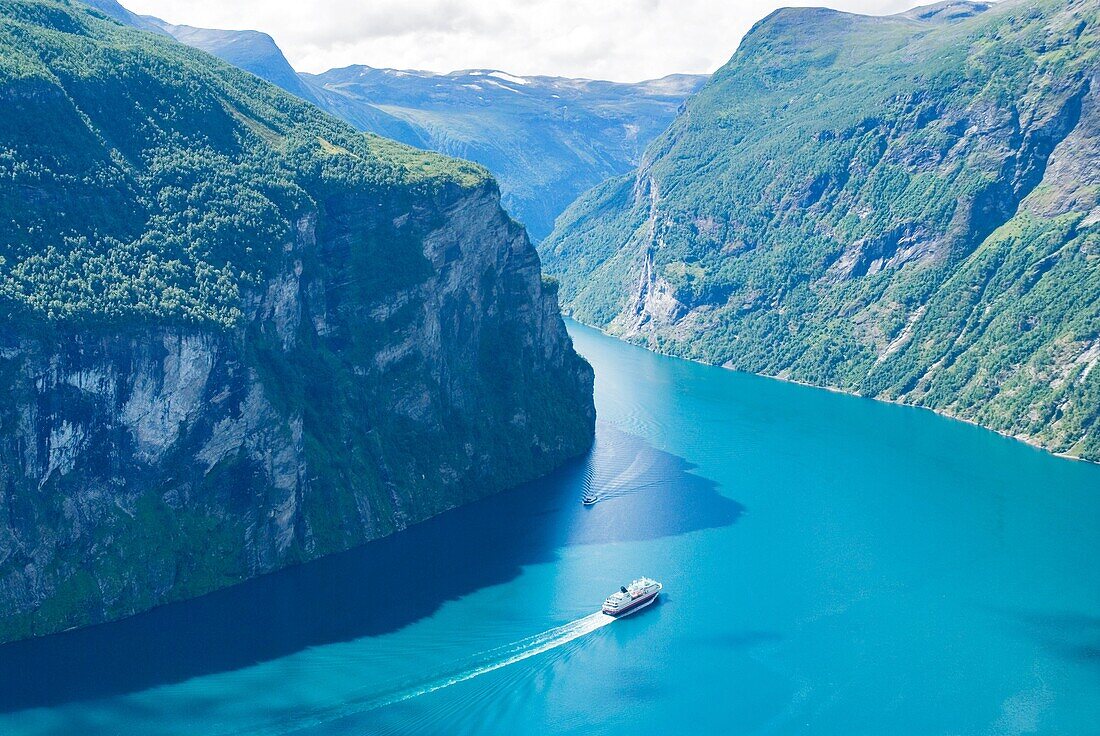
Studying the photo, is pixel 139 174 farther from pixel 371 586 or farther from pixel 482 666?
pixel 482 666

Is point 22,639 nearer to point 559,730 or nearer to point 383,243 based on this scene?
point 559,730

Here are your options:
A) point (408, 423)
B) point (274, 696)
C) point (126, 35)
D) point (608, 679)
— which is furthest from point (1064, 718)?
point (126, 35)

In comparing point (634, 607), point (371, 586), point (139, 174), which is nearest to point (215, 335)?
point (139, 174)

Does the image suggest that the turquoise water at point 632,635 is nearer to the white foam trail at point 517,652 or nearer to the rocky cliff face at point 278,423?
the white foam trail at point 517,652

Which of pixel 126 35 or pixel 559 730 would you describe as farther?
pixel 126 35

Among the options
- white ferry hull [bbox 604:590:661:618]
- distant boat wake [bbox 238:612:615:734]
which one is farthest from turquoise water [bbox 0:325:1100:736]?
white ferry hull [bbox 604:590:661:618]

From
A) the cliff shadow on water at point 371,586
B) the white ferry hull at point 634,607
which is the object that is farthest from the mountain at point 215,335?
the white ferry hull at point 634,607

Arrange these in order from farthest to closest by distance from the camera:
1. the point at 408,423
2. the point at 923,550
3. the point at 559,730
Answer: the point at 408,423
the point at 923,550
the point at 559,730
